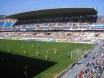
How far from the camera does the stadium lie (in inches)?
Answer: 762

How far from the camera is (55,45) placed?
4197 centimetres

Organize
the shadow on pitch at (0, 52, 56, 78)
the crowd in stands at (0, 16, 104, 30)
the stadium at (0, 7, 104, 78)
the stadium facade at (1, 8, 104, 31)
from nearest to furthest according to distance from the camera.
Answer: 1. the shadow on pitch at (0, 52, 56, 78)
2. the stadium at (0, 7, 104, 78)
3. the crowd in stands at (0, 16, 104, 30)
4. the stadium facade at (1, 8, 104, 31)

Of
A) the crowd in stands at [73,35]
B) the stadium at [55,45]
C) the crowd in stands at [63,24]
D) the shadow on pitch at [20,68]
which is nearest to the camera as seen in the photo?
the shadow on pitch at [20,68]

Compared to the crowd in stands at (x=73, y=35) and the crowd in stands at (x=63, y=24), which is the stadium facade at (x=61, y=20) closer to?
the crowd in stands at (x=63, y=24)

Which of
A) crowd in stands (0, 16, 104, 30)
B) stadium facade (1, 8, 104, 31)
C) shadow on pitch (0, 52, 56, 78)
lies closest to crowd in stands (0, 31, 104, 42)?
stadium facade (1, 8, 104, 31)

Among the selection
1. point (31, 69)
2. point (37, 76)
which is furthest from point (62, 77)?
point (31, 69)

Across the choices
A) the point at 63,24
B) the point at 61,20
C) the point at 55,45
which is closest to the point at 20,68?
the point at 55,45

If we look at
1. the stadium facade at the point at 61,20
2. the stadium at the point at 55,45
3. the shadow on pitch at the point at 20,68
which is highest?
the stadium facade at the point at 61,20

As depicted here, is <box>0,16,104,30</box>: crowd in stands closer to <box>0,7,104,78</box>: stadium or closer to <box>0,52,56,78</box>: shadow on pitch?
<box>0,7,104,78</box>: stadium

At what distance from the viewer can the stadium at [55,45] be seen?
1934cm

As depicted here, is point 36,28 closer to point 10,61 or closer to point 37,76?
point 10,61

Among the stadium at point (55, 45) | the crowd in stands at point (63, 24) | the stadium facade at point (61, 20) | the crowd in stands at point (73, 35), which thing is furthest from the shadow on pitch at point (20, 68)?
the stadium facade at point (61, 20)

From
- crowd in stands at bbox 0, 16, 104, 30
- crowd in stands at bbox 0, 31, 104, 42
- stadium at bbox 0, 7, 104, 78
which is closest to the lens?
stadium at bbox 0, 7, 104, 78

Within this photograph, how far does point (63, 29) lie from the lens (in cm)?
5888
